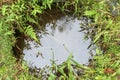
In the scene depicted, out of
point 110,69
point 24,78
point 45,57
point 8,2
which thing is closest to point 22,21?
point 8,2

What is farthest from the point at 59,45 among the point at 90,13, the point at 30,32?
the point at 90,13

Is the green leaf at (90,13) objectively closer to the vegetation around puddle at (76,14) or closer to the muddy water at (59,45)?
the vegetation around puddle at (76,14)

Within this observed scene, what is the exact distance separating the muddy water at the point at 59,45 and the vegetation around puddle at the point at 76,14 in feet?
0.30

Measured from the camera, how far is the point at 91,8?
351cm

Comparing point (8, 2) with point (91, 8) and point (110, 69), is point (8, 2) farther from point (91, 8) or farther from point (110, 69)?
point (110, 69)

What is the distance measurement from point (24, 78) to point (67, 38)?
2.28 feet

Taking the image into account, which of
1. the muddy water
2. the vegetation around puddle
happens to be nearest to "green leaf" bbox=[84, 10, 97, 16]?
the vegetation around puddle

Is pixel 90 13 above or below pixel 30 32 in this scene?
above

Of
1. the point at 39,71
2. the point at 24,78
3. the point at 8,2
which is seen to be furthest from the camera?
the point at 8,2

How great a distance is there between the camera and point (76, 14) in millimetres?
3559

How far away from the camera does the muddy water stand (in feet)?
10.5

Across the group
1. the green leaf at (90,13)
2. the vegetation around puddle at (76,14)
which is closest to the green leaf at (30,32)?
the vegetation around puddle at (76,14)

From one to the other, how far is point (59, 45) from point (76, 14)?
0.46 metres

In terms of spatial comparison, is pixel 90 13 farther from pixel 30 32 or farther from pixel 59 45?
pixel 30 32
